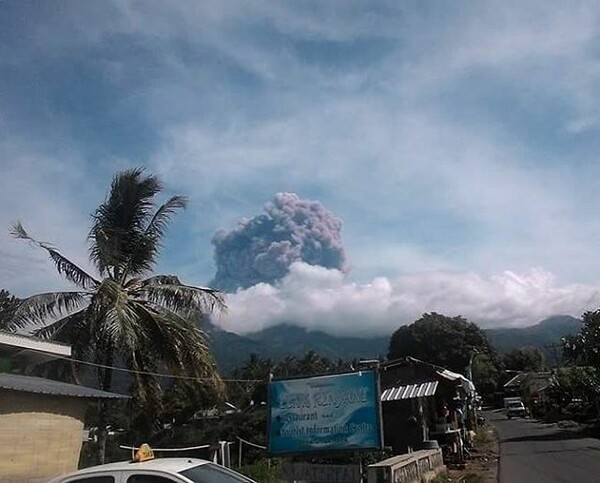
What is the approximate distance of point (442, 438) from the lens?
75.8ft

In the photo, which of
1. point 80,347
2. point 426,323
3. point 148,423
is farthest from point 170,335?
point 426,323

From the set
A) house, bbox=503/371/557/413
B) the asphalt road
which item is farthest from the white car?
house, bbox=503/371/557/413

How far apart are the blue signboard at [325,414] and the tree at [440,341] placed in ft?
212

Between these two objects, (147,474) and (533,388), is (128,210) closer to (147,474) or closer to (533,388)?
(147,474)

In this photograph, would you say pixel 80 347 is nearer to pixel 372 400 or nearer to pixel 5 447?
pixel 5 447

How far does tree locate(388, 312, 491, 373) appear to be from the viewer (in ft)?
259

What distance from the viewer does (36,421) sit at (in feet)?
40.3

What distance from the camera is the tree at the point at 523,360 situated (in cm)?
10650

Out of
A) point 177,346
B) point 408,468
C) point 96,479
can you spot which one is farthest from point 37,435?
point 408,468

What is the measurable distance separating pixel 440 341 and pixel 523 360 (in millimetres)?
34491

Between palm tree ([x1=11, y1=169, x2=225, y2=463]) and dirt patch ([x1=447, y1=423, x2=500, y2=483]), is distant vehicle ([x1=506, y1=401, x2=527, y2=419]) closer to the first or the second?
dirt patch ([x1=447, y1=423, x2=500, y2=483])

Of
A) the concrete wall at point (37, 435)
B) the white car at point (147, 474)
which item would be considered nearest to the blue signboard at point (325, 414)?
the concrete wall at point (37, 435)

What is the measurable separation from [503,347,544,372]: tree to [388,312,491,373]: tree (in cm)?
2649

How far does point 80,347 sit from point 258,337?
119451 mm
